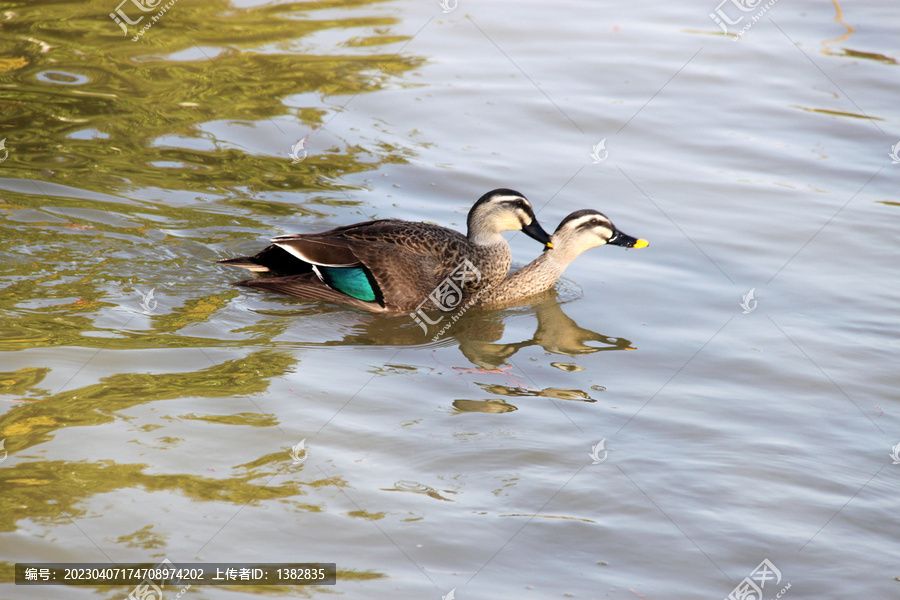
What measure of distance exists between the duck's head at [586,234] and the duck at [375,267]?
0.80m

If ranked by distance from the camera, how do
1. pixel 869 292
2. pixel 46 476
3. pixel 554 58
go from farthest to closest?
1. pixel 554 58
2. pixel 869 292
3. pixel 46 476

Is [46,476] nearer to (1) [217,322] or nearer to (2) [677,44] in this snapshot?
(1) [217,322]

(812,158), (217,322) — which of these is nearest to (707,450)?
(217,322)

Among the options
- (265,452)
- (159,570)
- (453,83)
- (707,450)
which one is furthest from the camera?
(453,83)

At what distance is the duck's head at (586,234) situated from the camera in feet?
24.8

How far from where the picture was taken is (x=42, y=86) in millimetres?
10445

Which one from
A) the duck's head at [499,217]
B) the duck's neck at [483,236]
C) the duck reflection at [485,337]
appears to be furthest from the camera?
the duck's neck at [483,236]

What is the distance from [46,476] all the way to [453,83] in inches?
333

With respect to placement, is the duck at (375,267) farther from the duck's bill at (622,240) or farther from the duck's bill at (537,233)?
the duck's bill at (622,240)

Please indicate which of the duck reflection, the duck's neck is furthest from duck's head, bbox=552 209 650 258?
the duck reflection

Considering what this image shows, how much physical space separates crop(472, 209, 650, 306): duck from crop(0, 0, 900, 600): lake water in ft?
0.60

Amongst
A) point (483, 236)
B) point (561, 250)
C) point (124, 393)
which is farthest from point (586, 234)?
point (124, 393)

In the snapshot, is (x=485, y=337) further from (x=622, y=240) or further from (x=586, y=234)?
(x=622, y=240)

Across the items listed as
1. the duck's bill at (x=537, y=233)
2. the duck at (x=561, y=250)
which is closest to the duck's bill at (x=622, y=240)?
the duck at (x=561, y=250)
